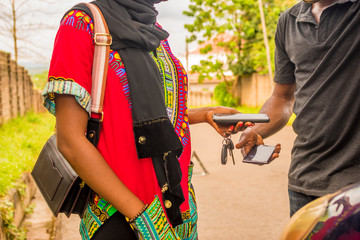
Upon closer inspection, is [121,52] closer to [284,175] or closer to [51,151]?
[51,151]

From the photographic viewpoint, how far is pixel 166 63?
191 cm

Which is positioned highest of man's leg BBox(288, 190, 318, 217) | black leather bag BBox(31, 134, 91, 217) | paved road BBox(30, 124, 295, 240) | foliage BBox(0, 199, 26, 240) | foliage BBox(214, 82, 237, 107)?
black leather bag BBox(31, 134, 91, 217)

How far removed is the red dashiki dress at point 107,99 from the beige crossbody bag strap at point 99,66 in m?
0.02

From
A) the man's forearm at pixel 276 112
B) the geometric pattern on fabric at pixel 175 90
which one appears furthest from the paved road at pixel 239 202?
the geometric pattern on fabric at pixel 175 90

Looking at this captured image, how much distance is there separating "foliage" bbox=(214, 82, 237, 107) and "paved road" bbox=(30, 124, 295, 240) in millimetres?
19424

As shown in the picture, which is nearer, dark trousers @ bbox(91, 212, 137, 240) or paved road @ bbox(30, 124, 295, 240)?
dark trousers @ bbox(91, 212, 137, 240)

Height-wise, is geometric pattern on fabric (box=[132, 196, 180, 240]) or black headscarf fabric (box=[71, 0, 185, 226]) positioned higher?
black headscarf fabric (box=[71, 0, 185, 226])

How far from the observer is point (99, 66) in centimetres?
162

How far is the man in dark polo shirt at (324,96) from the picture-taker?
6.56 feet

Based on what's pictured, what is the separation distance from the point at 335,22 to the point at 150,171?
3.67 ft

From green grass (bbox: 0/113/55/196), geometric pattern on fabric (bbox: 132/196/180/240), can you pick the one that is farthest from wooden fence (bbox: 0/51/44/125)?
geometric pattern on fabric (bbox: 132/196/180/240)

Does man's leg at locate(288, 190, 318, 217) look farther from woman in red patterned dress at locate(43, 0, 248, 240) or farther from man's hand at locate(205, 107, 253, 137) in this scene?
woman in red patterned dress at locate(43, 0, 248, 240)

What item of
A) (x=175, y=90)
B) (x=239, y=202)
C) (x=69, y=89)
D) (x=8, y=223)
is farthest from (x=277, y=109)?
(x=239, y=202)

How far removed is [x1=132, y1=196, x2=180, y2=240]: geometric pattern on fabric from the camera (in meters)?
1.63
